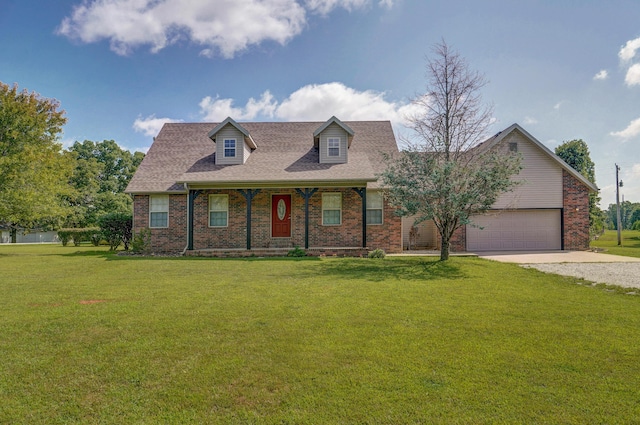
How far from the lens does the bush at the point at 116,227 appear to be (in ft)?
53.8

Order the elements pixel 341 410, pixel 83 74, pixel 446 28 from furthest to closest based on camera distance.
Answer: pixel 83 74 → pixel 446 28 → pixel 341 410

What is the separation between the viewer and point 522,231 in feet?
56.9

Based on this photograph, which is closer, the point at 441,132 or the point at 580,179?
the point at 441,132

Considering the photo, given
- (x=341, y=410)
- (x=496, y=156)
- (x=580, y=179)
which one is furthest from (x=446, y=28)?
(x=341, y=410)

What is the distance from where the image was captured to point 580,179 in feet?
55.8

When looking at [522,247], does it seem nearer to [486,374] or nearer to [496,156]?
[496,156]

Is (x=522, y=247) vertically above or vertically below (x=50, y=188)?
below

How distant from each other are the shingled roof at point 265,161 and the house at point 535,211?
16.6 feet

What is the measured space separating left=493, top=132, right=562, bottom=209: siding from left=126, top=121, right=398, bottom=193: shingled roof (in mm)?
6609

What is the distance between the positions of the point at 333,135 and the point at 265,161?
3.64m

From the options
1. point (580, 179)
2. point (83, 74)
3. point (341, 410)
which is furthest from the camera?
point (580, 179)

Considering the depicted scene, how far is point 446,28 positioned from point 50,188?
67.8 ft

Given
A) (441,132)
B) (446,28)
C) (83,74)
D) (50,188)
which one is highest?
(446,28)

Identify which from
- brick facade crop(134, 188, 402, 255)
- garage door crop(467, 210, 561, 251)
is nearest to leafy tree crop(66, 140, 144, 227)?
brick facade crop(134, 188, 402, 255)
